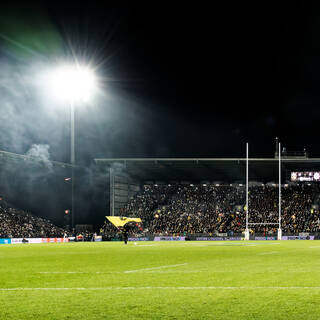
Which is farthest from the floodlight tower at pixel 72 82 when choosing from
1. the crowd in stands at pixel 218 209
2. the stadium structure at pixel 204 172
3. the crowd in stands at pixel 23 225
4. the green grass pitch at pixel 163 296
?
the green grass pitch at pixel 163 296

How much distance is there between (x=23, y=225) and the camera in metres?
58.6

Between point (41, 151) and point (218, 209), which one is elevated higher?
point (41, 151)

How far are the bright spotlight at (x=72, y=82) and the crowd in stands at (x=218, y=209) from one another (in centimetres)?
2240

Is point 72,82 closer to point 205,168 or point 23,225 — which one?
point 23,225

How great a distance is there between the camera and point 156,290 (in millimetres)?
8656

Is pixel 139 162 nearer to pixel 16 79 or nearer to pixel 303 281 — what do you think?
pixel 16 79

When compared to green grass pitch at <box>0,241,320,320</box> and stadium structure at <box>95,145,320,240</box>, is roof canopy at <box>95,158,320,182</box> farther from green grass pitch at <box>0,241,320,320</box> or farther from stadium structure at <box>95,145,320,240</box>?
green grass pitch at <box>0,241,320,320</box>

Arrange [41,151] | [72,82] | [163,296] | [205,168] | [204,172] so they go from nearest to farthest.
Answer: [163,296] → [72,82] → [41,151] → [205,168] → [204,172]

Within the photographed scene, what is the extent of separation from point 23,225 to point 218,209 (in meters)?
25.5

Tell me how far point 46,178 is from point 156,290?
54.8 meters

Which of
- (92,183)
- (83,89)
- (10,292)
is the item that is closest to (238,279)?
(10,292)

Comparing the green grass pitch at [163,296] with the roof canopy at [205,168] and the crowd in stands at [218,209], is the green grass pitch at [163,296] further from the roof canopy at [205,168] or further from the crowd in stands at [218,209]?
the roof canopy at [205,168]

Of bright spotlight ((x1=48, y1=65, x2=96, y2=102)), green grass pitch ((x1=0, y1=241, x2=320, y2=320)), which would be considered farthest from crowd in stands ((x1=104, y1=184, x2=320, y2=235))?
green grass pitch ((x1=0, y1=241, x2=320, y2=320))

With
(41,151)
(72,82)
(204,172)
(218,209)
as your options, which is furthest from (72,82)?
(204,172)
